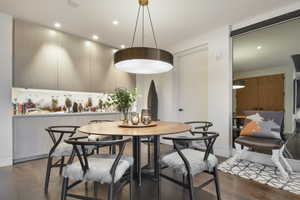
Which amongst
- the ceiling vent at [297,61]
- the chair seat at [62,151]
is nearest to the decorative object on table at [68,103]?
the chair seat at [62,151]

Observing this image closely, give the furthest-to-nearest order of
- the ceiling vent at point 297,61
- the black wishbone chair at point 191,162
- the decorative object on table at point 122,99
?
the ceiling vent at point 297,61, the decorative object on table at point 122,99, the black wishbone chair at point 191,162

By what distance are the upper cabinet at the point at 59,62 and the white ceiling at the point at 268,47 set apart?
9.78ft

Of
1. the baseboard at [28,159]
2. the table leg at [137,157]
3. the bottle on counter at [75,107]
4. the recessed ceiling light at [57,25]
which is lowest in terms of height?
the baseboard at [28,159]

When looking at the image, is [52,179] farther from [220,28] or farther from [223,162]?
[220,28]

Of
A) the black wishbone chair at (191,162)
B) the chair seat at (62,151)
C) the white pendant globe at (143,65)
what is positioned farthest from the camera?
the white pendant globe at (143,65)

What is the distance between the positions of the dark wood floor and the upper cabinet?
1693mm

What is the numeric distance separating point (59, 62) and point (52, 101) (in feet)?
3.00

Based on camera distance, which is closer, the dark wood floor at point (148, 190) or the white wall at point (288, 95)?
the dark wood floor at point (148, 190)

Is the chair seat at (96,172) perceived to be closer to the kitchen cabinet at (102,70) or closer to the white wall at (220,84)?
the white wall at (220,84)

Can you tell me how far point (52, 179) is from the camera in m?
2.21

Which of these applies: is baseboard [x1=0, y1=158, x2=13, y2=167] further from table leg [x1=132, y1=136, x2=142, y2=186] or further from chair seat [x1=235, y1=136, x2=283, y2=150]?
chair seat [x1=235, y1=136, x2=283, y2=150]

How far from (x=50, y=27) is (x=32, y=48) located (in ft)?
1.93

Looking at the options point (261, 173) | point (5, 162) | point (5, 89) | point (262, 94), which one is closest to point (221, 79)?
point (262, 94)

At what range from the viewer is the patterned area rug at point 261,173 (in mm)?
2012
